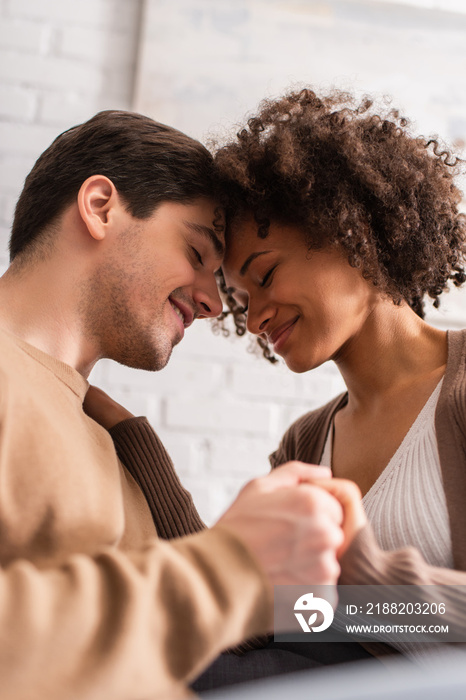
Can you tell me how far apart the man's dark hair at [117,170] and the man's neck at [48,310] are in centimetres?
8

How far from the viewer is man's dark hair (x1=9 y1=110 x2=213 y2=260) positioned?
3.74 ft

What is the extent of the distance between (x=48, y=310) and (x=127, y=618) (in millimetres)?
619

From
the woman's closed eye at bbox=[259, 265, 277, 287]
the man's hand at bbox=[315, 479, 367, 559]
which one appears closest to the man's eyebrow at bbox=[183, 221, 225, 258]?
the woman's closed eye at bbox=[259, 265, 277, 287]

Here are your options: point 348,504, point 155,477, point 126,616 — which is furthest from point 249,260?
point 126,616

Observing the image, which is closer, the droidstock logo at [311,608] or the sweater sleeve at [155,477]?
the droidstock logo at [311,608]

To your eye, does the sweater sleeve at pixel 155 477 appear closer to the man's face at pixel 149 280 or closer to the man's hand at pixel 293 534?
the man's face at pixel 149 280

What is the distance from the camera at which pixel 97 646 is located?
512mm

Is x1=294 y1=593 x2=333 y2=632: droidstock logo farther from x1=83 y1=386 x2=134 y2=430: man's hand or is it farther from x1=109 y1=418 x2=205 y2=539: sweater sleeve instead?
x1=83 y1=386 x2=134 y2=430: man's hand

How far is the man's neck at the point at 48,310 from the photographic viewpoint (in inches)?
39.6

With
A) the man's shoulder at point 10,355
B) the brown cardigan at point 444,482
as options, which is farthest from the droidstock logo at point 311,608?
the man's shoulder at point 10,355

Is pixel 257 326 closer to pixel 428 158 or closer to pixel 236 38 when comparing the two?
pixel 428 158

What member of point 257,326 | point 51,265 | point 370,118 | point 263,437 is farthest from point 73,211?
point 263,437

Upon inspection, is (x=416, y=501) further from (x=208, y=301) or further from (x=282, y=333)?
(x=208, y=301)

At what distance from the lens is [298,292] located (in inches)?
43.0
